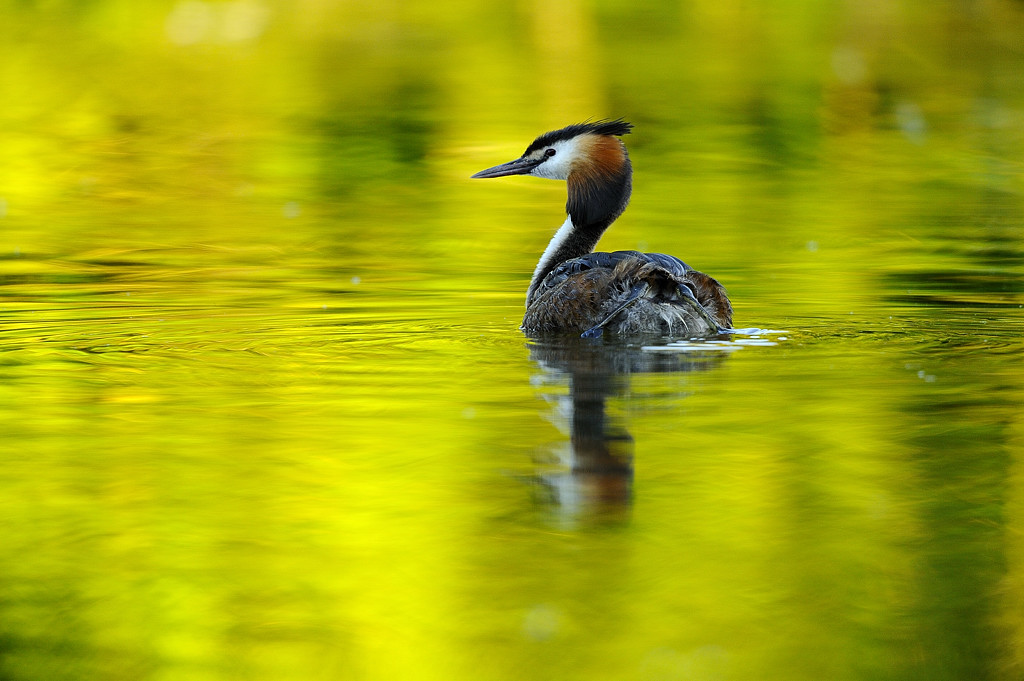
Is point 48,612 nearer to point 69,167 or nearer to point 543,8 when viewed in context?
point 69,167

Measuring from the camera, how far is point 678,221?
611 inches

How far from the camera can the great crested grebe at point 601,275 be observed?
8.54 meters

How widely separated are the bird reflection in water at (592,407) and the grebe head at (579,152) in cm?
181

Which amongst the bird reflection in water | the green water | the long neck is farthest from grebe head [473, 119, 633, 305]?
the bird reflection in water

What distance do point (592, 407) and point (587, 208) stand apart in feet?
12.0

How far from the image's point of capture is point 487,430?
636 cm

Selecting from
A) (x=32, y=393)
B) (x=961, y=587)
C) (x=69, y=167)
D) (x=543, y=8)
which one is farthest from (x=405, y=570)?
(x=543, y=8)

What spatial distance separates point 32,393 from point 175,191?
10.8 meters

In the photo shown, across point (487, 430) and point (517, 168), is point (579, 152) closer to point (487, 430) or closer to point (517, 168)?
point (517, 168)

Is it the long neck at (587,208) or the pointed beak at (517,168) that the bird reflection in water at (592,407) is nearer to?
the long neck at (587,208)

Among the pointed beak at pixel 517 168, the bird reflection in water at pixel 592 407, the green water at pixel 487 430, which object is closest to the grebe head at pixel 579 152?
the pointed beak at pixel 517 168

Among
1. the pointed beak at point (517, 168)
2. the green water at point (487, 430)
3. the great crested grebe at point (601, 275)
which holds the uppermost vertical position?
the pointed beak at point (517, 168)

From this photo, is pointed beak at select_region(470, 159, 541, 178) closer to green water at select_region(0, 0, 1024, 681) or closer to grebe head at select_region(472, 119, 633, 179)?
grebe head at select_region(472, 119, 633, 179)

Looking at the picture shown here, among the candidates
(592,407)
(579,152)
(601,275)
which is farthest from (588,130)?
(592,407)
